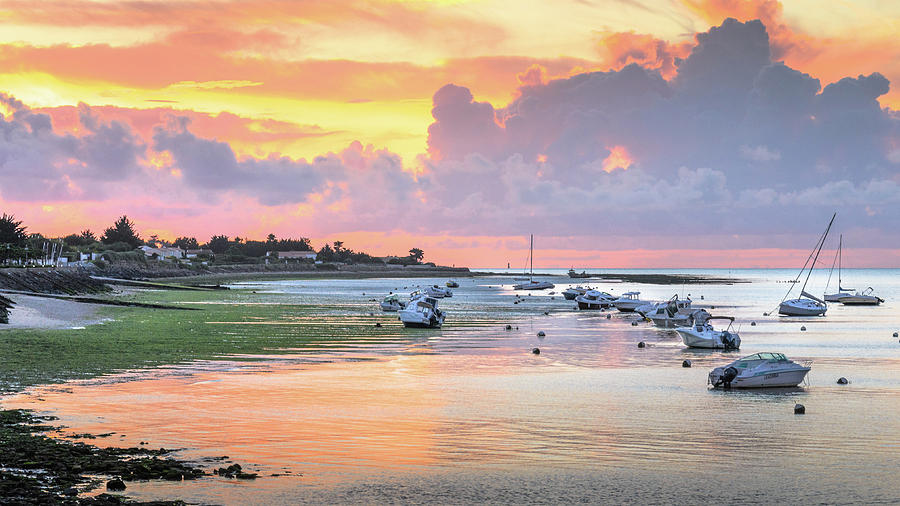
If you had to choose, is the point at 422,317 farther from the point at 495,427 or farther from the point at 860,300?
the point at 860,300

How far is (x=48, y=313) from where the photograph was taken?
71312 mm

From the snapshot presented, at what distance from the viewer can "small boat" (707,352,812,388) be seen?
41.5 m

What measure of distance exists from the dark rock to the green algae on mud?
16135 millimetres

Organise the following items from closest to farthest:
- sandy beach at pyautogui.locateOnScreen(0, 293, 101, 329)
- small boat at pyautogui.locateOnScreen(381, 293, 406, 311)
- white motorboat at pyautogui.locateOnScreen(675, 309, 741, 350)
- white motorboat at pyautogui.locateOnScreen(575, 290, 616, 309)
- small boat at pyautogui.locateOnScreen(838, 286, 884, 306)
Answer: sandy beach at pyautogui.locateOnScreen(0, 293, 101, 329), white motorboat at pyautogui.locateOnScreen(675, 309, 741, 350), small boat at pyautogui.locateOnScreen(381, 293, 406, 311), white motorboat at pyautogui.locateOnScreen(575, 290, 616, 309), small boat at pyautogui.locateOnScreen(838, 286, 884, 306)

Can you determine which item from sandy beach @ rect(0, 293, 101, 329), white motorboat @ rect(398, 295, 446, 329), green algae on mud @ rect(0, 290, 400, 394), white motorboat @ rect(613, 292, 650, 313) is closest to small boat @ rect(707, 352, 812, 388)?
green algae on mud @ rect(0, 290, 400, 394)

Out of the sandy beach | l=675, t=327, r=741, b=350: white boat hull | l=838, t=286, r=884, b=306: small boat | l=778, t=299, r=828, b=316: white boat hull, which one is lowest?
the sandy beach

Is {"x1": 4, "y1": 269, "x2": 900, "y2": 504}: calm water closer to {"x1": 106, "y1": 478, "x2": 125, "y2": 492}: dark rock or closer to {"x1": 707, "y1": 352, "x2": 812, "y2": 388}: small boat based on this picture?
{"x1": 106, "y1": 478, "x2": 125, "y2": 492}: dark rock

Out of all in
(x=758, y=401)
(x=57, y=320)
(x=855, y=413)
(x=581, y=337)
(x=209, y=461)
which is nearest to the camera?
(x=209, y=461)

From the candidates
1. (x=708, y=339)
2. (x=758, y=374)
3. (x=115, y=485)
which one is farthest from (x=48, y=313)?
(x=115, y=485)

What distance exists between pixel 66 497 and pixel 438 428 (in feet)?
45.5

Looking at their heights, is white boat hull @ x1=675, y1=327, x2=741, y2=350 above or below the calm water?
above

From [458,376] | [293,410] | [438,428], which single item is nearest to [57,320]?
[458,376]

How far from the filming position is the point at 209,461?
76.1ft

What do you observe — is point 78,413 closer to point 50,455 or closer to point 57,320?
point 50,455
